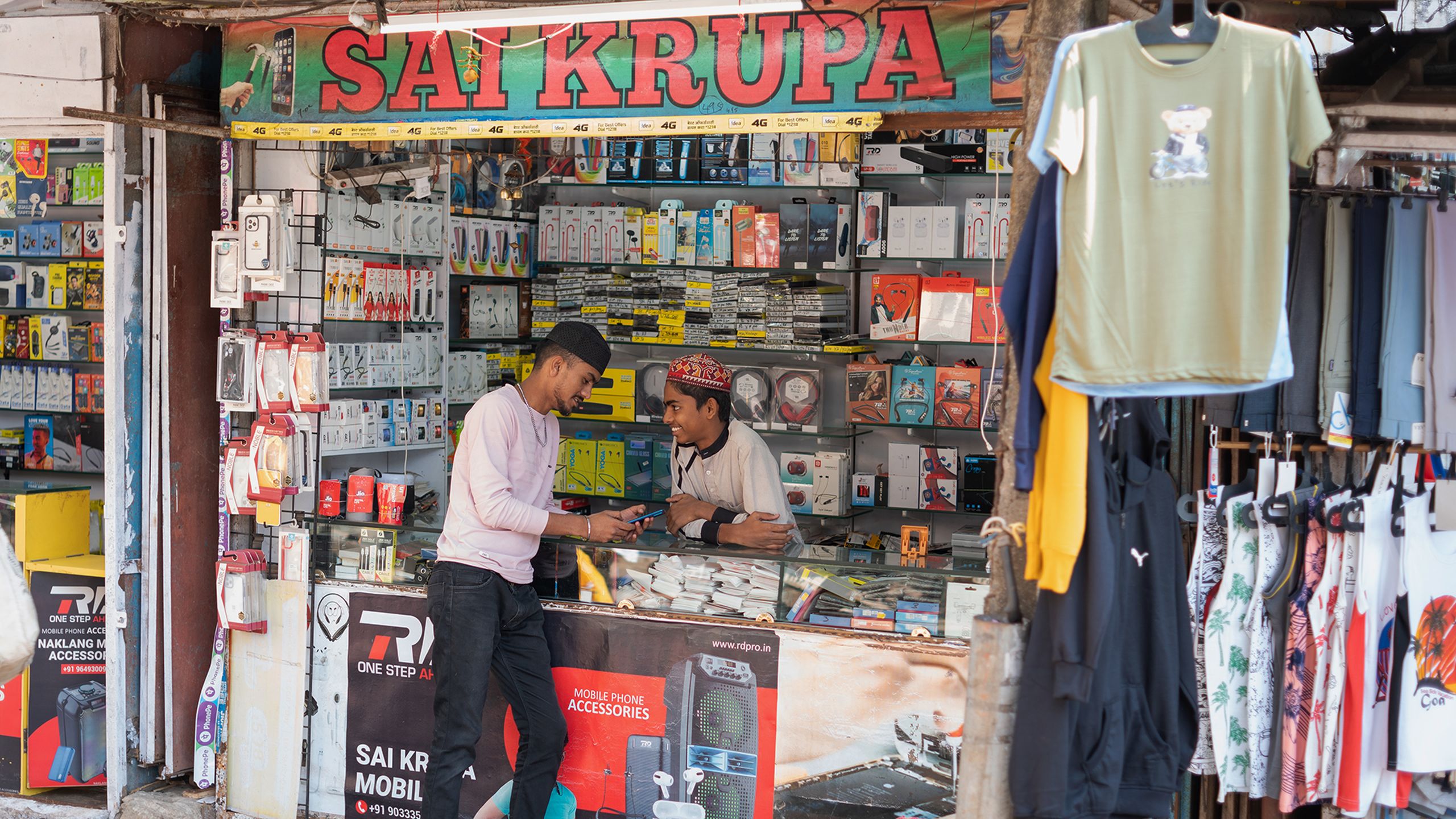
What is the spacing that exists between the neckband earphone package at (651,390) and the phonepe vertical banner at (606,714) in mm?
2425

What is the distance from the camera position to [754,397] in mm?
6516

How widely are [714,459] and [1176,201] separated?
2602 mm

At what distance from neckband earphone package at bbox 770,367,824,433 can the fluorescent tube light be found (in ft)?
8.61

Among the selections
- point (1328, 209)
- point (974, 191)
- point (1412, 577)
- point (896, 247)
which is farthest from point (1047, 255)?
point (974, 191)

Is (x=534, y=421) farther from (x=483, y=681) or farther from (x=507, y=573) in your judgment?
(x=483, y=681)

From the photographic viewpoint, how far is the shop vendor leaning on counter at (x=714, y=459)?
4.70 m

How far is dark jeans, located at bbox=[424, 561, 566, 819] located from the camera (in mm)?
4070

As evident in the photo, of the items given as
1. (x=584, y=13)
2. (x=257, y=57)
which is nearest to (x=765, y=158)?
(x=257, y=57)

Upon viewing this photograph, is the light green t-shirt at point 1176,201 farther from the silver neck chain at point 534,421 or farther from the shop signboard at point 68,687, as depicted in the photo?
the shop signboard at point 68,687

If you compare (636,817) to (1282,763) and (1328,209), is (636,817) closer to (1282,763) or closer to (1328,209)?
(1282,763)

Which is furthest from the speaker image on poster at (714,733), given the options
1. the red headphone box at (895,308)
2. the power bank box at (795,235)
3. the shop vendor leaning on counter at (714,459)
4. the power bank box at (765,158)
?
the power bank box at (765,158)

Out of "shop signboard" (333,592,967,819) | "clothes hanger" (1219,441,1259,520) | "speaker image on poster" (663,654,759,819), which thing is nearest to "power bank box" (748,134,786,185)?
"shop signboard" (333,592,967,819)

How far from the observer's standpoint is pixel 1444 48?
135 inches

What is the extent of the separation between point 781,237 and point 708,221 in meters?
0.42
